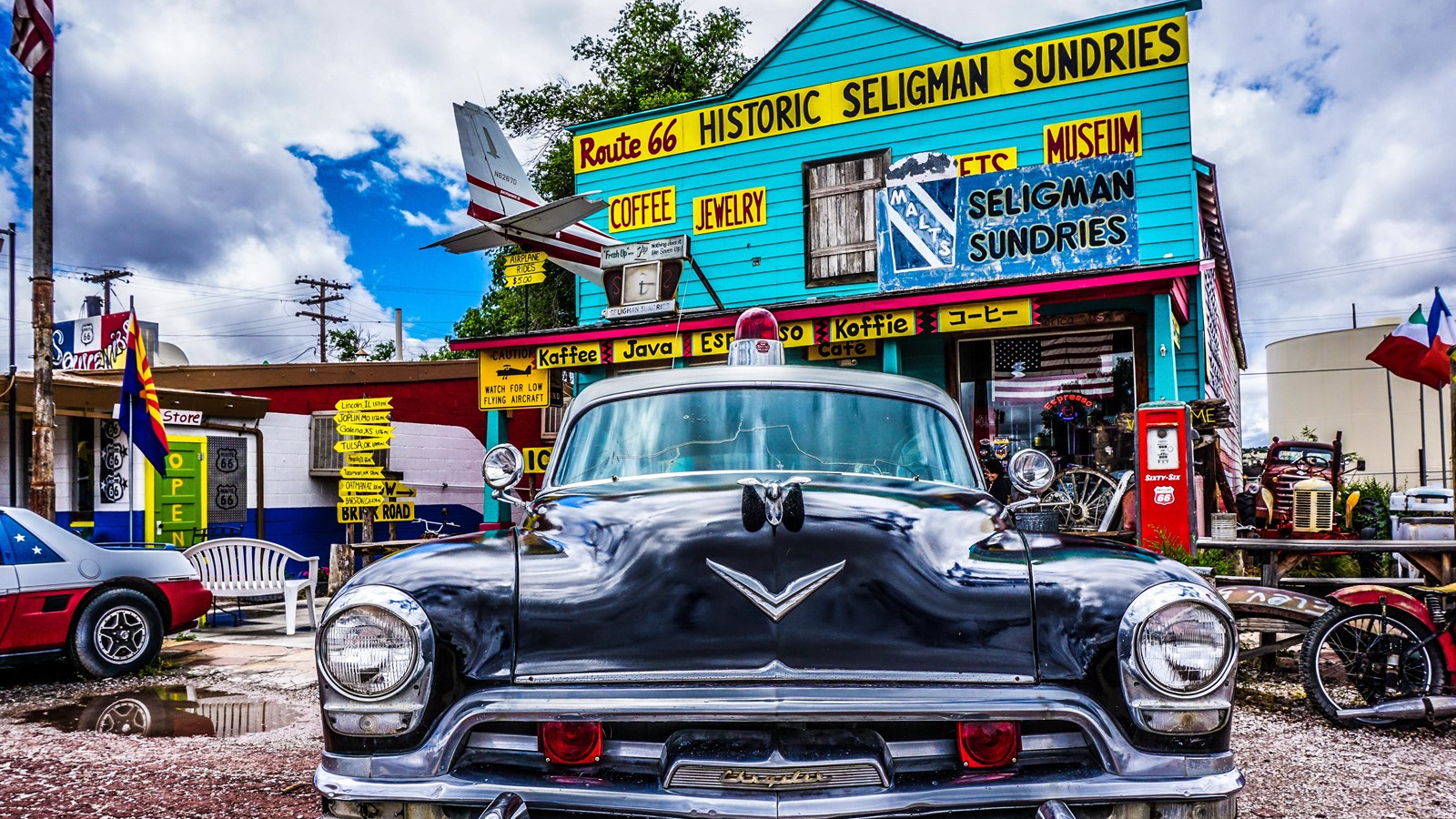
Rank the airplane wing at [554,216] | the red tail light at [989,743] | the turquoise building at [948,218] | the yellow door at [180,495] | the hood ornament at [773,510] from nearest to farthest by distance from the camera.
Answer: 1. the red tail light at [989,743]
2. the hood ornament at [773,510]
3. the turquoise building at [948,218]
4. the airplane wing at [554,216]
5. the yellow door at [180,495]

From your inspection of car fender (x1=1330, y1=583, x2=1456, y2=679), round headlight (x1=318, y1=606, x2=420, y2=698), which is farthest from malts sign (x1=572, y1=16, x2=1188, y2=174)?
round headlight (x1=318, y1=606, x2=420, y2=698)

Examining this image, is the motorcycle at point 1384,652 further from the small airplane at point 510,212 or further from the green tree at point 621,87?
the green tree at point 621,87

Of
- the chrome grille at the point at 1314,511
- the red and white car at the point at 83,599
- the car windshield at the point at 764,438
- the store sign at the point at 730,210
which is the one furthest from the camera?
the store sign at the point at 730,210

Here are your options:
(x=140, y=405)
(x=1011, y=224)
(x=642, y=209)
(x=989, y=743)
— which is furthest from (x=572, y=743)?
(x=642, y=209)

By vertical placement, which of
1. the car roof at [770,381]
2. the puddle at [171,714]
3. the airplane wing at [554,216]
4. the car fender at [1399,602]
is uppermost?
the airplane wing at [554,216]

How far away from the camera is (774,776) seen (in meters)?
1.99

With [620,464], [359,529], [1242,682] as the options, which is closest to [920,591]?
[620,464]

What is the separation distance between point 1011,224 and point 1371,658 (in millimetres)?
6009

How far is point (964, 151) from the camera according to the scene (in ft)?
37.7

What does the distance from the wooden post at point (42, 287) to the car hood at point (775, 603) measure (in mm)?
9365

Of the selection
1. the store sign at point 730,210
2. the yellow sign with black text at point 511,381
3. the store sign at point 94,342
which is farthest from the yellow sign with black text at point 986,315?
the store sign at point 94,342

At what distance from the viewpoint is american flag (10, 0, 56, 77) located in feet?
30.7

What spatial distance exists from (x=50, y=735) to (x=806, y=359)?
8053 mm

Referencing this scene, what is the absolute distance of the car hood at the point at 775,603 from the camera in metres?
2.14
